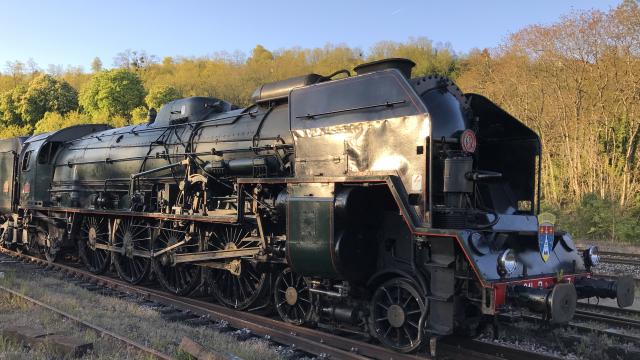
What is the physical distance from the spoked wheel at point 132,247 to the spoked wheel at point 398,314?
554 centimetres

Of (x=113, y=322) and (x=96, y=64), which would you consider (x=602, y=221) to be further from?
(x=96, y=64)

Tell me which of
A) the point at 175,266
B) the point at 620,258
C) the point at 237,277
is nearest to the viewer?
the point at 237,277

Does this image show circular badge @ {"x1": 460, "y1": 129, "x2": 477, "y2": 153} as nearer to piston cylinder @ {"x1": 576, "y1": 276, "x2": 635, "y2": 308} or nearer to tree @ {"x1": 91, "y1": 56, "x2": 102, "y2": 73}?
piston cylinder @ {"x1": 576, "y1": 276, "x2": 635, "y2": 308}

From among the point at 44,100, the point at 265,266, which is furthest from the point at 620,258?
the point at 44,100

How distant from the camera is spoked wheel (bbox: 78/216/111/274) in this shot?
446 inches

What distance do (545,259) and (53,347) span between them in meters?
5.73

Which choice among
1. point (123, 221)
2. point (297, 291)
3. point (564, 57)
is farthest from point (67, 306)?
point (564, 57)

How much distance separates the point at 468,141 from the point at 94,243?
356 inches

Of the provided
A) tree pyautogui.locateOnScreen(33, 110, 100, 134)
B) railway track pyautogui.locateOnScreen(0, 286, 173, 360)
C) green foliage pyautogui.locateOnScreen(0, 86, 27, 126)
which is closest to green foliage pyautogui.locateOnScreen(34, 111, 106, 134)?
tree pyautogui.locateOnScreen(33, 110, 100, 134)

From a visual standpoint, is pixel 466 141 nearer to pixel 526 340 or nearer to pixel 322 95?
pixel 322 95

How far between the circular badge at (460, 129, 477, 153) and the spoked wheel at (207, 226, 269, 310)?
336 centimetres

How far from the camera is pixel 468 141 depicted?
5777 millimetres

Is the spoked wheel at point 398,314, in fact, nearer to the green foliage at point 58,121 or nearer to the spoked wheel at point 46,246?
the spoked wheel at point 46,246

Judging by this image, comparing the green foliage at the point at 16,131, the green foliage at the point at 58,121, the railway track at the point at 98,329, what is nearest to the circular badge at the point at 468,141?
the railway track at the point at 98,329
